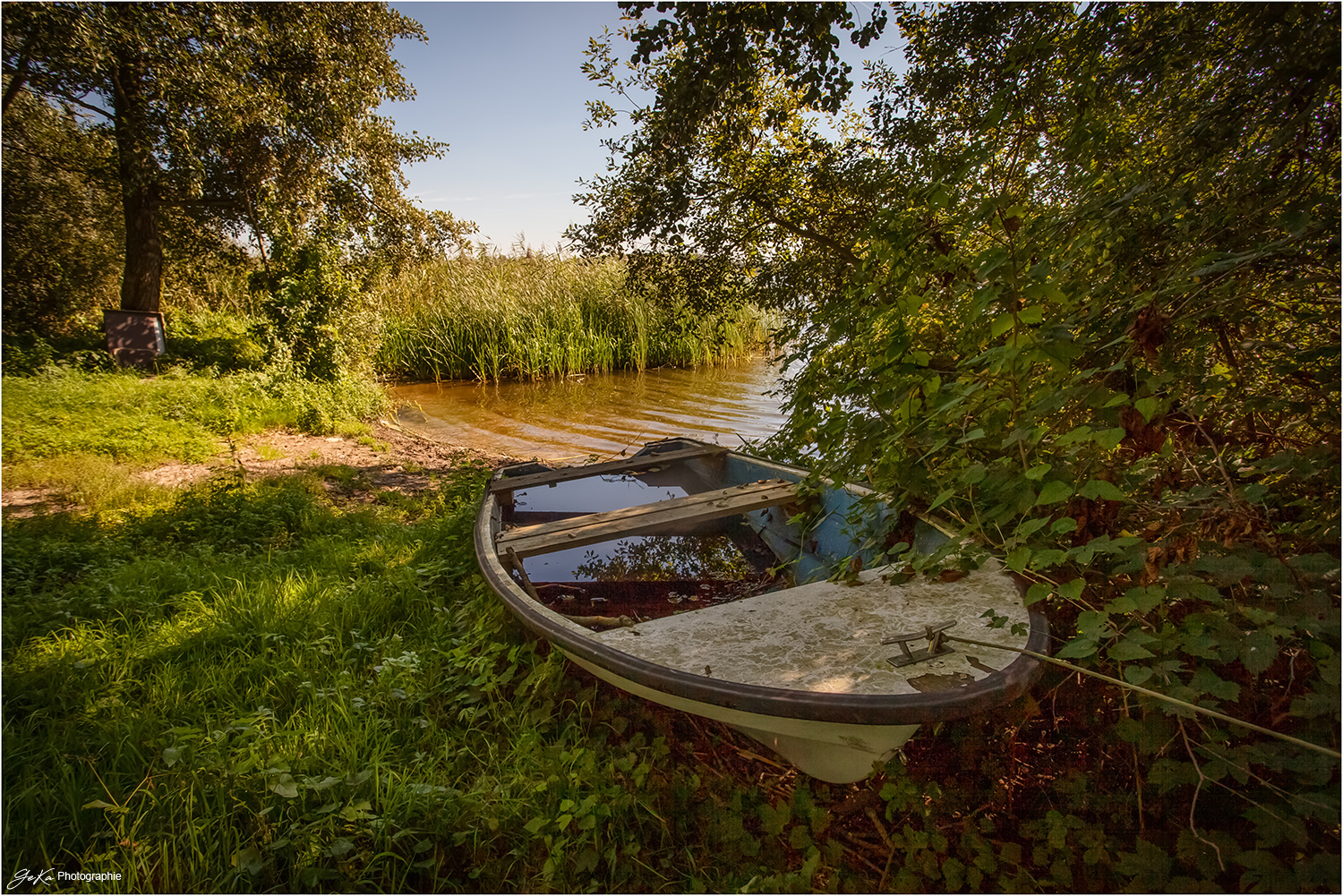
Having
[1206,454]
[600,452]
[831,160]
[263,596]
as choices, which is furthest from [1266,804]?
[600,452]

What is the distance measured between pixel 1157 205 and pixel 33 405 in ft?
32.3

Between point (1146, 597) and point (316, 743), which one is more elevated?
point (1146, 597)

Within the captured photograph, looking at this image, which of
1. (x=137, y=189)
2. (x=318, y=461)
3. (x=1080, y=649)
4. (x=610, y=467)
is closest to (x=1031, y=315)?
(x=1080, y=649)

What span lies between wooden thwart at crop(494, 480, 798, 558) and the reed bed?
28.1ft

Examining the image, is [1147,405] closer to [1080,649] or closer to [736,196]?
[1080,649]

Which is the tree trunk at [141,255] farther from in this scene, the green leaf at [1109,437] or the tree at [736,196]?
the green leaf at [1109,437]

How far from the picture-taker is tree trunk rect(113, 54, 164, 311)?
766 cm

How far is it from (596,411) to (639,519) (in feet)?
22.9

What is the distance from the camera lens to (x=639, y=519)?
3336 millimetres

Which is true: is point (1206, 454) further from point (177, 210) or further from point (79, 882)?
point (177, 210)

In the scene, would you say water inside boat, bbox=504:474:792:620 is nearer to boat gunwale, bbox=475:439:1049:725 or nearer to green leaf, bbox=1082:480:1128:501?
boat gunwale, bbox=475:439:1049:725

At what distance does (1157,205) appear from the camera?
6.28 ft

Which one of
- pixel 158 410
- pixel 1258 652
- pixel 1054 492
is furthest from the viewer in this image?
pixel 158 410

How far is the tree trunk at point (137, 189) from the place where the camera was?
7.66 metres
